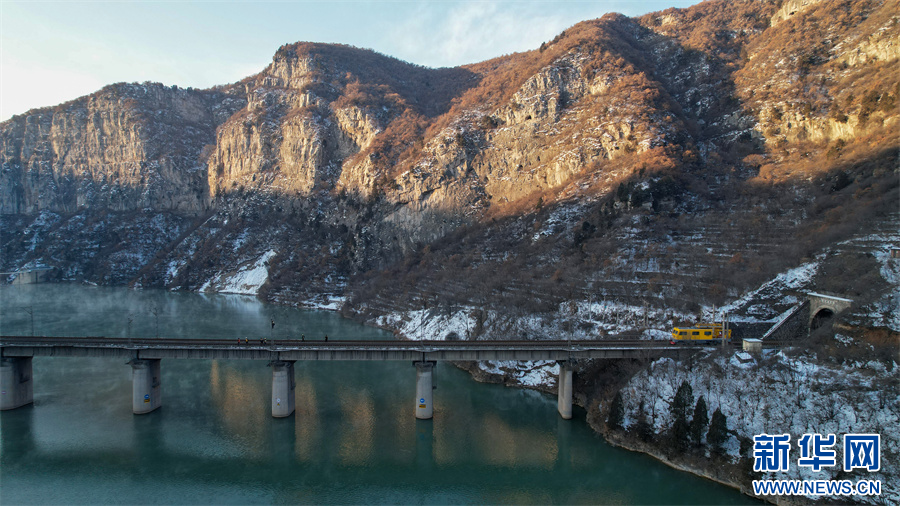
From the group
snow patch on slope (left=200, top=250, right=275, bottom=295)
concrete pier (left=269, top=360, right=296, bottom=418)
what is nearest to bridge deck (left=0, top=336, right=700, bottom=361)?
concrete pier (left=269, top=360, right=296, bottom=418)

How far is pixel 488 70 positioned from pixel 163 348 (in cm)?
17562

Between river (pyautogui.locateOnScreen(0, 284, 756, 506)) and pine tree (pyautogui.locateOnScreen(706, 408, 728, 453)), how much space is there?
8.04ft

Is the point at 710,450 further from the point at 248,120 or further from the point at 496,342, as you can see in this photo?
the point at 248,120

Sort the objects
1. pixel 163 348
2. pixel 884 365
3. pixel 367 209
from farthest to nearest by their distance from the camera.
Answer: pixel 367 209 → pixel 163 348 → pixel 884 365

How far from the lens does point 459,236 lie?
99.6 metres

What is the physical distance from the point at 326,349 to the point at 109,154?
197621 millimetres

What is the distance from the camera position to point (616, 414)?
3447 cm

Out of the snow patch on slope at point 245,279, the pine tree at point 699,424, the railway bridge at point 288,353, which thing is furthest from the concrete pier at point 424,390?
the snow patch on slope at point 245,279

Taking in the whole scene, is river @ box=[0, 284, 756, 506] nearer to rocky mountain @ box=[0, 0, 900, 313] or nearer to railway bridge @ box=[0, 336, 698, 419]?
railway bridge @ box=[0, 336, 698, 419]

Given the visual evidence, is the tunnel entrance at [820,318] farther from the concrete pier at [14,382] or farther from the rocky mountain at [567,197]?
the concrete pier at [14,382]

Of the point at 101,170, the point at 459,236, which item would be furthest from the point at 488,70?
the point at 101,170

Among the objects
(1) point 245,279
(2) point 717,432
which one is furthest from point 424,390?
(1) point 245,279

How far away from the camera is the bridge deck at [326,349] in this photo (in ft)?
124

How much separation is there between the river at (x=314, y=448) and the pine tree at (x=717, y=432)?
2449 mm
